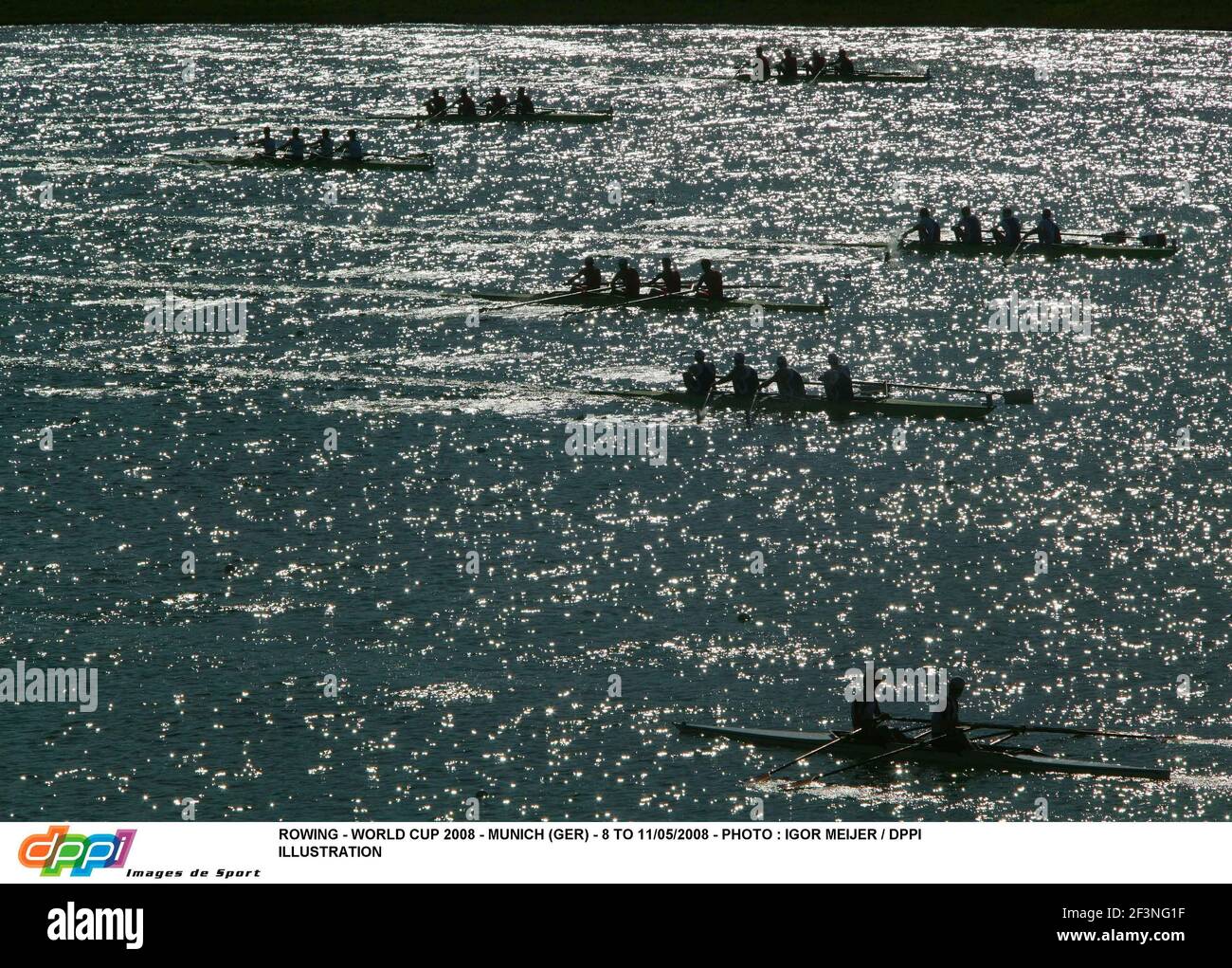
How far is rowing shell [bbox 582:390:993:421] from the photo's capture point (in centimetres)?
5416

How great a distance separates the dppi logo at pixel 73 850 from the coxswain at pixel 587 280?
44907 millimetres

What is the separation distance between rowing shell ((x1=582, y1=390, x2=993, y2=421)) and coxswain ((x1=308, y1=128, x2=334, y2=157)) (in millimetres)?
45904

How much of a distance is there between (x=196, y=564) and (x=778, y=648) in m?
13.6

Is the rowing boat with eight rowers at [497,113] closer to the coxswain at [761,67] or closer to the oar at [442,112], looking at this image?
the oar at [442,112]

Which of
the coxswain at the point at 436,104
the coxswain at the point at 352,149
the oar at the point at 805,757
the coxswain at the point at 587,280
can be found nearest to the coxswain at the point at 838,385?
the coxswain at the point at 587,280

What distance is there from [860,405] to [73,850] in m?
34.5

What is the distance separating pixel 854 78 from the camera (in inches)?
4838

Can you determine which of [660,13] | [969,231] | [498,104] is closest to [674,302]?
[969,231]

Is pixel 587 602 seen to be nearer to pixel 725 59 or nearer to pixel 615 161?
pixel 615 161

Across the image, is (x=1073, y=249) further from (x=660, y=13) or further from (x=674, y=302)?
(x=660, y=13)

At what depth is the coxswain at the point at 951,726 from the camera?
33406 mm

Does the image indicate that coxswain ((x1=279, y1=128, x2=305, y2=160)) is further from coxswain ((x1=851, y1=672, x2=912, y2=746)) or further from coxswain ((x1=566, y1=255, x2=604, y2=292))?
coxswain ((x1=851, y1=672, x2=912, y2=746))
